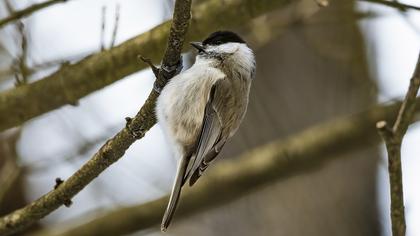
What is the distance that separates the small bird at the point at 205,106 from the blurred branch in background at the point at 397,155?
2.95 ft

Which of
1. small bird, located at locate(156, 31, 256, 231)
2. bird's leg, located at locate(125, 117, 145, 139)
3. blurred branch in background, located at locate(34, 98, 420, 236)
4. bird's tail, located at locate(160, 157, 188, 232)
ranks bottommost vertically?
blurred branch in background, located at locate(34, 98, 420, 236)

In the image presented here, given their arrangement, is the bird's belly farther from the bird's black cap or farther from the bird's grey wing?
the bird's black cap

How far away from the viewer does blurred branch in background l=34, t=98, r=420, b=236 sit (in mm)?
3432

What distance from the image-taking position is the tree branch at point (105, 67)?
2.98 meters

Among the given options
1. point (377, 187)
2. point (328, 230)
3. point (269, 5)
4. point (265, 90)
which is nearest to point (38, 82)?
point (269, 5)

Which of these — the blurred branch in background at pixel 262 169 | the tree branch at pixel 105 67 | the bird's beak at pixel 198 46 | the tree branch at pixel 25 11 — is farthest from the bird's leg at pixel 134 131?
the blurred branch in background at pixel 262 169

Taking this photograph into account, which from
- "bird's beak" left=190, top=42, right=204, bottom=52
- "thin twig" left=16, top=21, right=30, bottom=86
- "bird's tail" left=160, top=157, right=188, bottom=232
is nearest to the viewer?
"bird's tail" left=160, top=157, right=188, bottom=232

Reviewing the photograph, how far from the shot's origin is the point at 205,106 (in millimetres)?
2680

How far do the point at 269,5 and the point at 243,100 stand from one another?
52 centimetres

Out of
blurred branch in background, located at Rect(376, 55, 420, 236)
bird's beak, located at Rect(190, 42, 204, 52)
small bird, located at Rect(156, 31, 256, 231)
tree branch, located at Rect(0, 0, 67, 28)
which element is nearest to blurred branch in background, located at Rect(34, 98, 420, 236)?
small bird, located at Rect(156, 31, 256, 231)

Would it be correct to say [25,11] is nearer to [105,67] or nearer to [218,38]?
[105,67]

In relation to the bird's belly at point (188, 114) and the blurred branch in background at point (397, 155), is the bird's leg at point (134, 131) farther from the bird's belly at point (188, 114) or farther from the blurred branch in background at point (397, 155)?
the blurred branch in background at point (397, 155)

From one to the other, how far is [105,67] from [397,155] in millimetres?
1613

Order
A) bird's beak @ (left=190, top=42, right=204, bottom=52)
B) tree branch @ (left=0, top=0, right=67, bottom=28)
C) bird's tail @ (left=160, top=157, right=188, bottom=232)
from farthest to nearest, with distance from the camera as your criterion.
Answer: tree branch @ (left=0, top=0, right=67, bottom=28) < bird's beak @ (left=190, top=42, right=204, bottom=52) < bird's tail @ (left=160, top=157, right=188, bottom=232)
